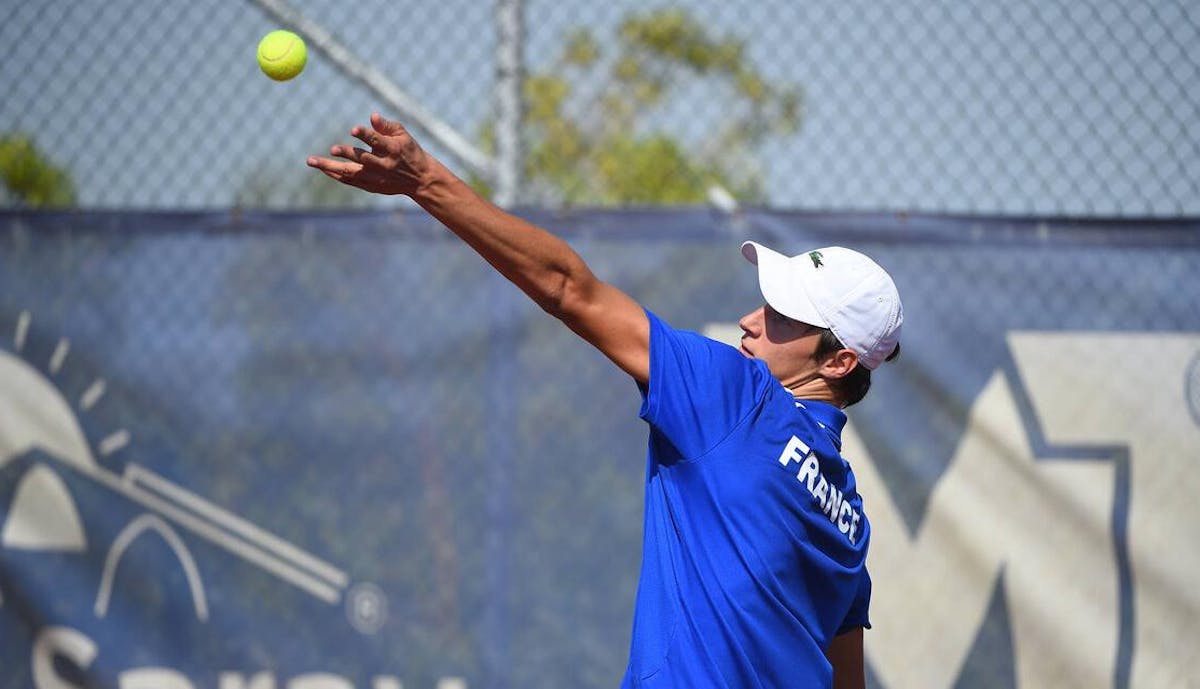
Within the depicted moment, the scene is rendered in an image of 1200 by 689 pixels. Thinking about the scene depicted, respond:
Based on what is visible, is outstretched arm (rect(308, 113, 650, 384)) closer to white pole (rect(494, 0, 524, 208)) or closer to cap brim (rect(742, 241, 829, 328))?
cap brim (rect(742, 241, 829, 328))

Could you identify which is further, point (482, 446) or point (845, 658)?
point (482, 446)

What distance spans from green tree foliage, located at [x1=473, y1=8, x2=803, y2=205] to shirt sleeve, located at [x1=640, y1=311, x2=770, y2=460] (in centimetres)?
192

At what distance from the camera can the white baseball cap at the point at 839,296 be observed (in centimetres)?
239

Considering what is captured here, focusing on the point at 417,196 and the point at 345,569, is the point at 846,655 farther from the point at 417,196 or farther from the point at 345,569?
the point at 345,569

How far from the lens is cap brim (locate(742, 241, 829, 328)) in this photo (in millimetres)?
2383

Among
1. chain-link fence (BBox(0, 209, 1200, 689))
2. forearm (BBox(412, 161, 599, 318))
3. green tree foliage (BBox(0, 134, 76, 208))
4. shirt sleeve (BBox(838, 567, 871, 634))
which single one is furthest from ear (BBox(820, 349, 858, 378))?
green tree foliage (BBox(0, 134, 76, 208))

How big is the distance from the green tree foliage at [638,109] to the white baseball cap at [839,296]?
172 cm

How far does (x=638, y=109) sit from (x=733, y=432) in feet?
8.86

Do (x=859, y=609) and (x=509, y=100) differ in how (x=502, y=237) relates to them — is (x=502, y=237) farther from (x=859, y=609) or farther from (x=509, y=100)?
(x=509, y=100)

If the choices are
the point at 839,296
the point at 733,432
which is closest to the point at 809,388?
the point at 839,296

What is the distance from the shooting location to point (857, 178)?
395cm

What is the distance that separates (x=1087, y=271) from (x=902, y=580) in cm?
107

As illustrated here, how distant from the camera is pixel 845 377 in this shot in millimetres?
2469

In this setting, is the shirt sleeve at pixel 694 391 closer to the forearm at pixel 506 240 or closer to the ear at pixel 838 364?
the forearm at pixel 506 240
